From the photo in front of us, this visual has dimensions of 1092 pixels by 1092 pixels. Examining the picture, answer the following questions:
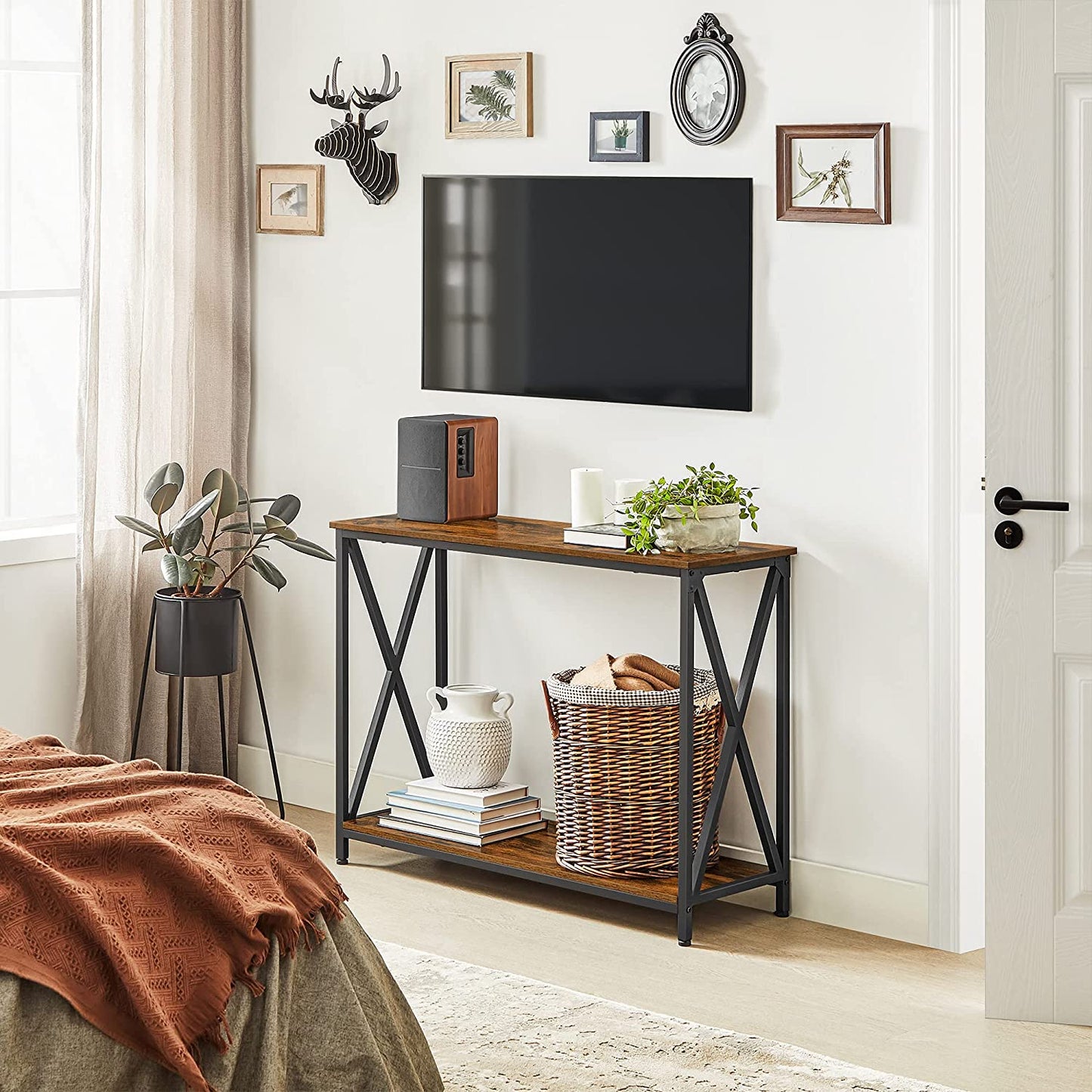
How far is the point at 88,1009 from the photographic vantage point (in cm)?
250

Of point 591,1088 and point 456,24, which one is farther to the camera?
point 456,24

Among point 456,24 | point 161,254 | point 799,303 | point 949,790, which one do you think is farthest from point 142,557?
point 949,790

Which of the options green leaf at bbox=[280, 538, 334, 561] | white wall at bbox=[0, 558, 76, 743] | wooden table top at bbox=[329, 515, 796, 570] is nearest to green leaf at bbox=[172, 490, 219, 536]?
green leaf at bbox=[280, 538, 334, 561]

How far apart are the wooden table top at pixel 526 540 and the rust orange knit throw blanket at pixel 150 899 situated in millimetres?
1368

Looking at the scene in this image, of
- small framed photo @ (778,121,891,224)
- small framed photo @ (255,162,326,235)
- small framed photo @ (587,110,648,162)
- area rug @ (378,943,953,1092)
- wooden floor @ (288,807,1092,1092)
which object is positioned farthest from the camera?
small framed photo @ (255,162,326,235)

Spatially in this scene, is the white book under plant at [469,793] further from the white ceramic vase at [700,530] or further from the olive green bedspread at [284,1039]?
the olive green bedspread at [284,1039]

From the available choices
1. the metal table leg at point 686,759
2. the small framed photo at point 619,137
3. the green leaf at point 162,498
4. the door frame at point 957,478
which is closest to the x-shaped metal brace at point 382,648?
the green leaf at point 162,498

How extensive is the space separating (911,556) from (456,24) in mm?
1995

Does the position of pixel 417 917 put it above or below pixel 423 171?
below

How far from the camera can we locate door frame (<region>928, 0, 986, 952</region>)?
390 centimetres

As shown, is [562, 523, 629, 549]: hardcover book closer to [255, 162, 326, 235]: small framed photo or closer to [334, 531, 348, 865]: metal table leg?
[334, 531, 348, 865]: metal table leg
